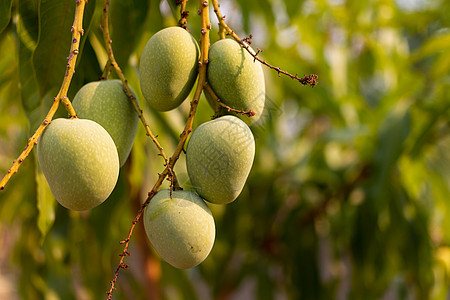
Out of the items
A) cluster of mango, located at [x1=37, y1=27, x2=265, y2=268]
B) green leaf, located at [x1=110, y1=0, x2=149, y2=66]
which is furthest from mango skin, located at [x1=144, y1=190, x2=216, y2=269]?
green leaf, located at [x1=110, y1=0, x2=149, y2=66]

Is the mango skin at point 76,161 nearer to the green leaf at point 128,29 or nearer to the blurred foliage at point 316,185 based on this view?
the green leaf at point 128,29

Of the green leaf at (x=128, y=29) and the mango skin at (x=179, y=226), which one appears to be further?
the green leaf at (x=128, y=29)

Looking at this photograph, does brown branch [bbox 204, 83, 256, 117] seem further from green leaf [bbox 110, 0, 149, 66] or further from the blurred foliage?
the blurred foliage

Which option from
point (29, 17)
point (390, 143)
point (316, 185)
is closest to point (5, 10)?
point (29, 17)

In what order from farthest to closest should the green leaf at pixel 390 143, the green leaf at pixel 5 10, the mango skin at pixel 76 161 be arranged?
the green leaf at pixel 390 143 → the green leaf at pixel 5 10 → the mango skin at pixel 76 161

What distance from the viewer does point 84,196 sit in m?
0.33

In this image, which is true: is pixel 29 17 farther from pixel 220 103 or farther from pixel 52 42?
pixel 220 103

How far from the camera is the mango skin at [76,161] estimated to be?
0.33m

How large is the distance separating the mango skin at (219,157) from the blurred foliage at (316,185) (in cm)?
31

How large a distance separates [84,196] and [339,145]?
3.59ft

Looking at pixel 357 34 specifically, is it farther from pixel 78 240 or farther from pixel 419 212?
pixel 78 240

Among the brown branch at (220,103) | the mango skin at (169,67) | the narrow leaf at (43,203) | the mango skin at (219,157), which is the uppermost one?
the mango skin at (169,67)

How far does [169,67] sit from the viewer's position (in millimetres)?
377

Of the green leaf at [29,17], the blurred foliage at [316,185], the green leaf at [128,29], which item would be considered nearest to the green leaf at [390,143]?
the blurred foliage at [316,185]
